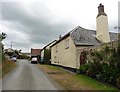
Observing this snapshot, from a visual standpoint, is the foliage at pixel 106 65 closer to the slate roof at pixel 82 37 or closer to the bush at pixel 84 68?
the bush at pixel 84 68

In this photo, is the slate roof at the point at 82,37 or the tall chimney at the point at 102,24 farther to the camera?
the tall chimney at the point at 102,24

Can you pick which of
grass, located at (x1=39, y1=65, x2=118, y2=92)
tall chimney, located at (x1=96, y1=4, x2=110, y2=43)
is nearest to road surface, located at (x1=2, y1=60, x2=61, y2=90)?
grass, located at (x1=39, y1=65, x2=118, y2=92)

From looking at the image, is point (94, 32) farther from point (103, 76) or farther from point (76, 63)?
point (103, 76)

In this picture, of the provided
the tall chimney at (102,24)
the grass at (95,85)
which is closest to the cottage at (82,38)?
the tall chimney at (102,24)

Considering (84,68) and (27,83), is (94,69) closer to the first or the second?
(84,68)

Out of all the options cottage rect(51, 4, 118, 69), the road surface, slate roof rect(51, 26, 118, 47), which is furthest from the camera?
slate roof rect(51, 26, 118, 47)

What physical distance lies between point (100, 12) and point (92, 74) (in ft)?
44.2

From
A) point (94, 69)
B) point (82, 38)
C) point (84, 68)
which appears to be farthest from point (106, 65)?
point (82, 38)

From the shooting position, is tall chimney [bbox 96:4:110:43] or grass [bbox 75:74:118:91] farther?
tall chimney [bbox 96:4:110:43]

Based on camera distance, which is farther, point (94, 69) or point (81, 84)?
point (94, 69)

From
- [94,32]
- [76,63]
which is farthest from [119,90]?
[94,32]

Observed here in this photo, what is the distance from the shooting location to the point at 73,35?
25.6 meters

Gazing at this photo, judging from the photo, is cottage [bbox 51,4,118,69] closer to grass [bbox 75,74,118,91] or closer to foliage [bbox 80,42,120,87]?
foliage [bbox 80,42,120,87]

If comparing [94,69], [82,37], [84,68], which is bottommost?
[84,68]
